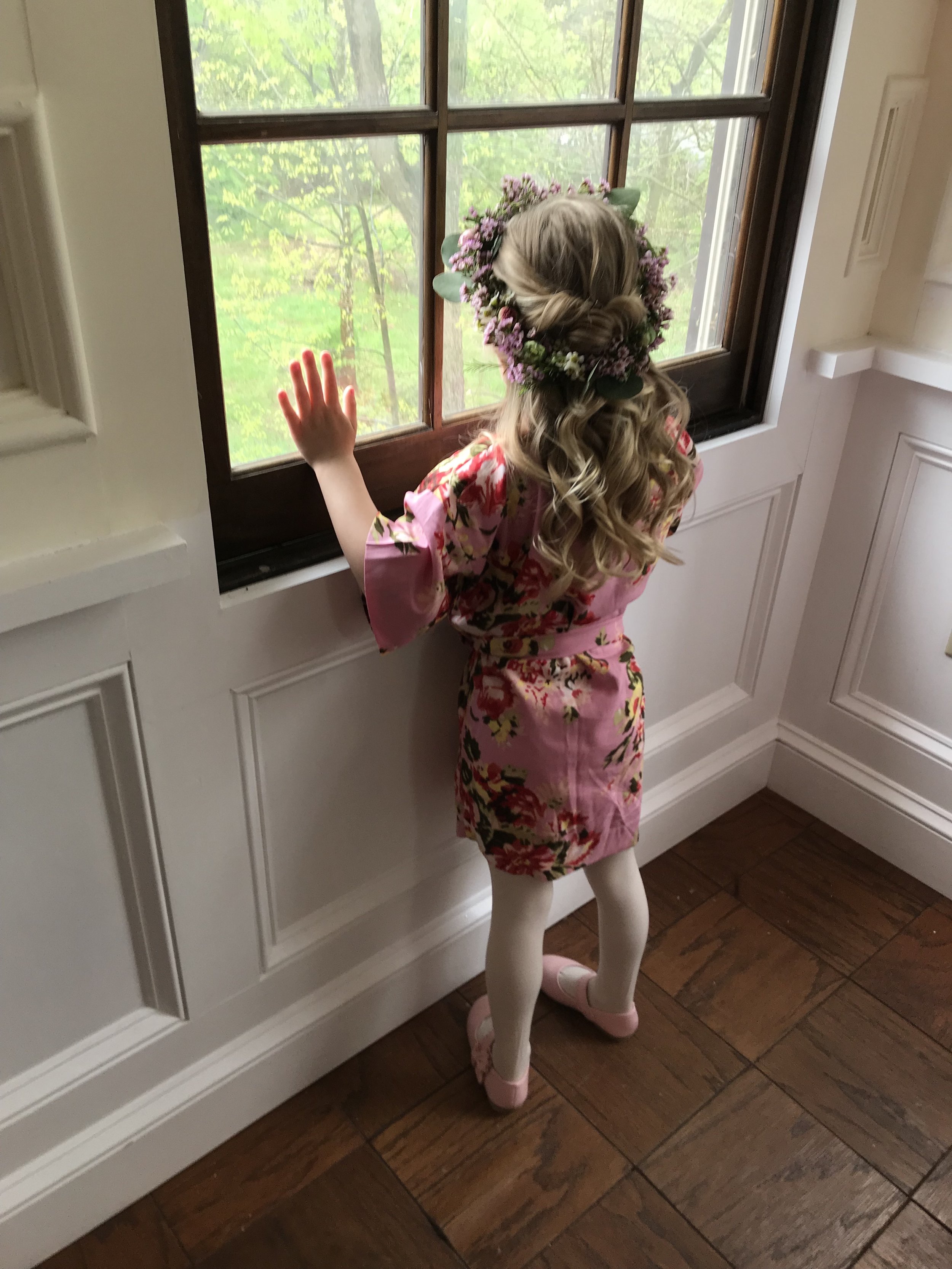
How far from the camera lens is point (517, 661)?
1.15m

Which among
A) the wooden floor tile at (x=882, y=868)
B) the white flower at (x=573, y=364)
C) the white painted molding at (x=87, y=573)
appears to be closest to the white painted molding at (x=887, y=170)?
the white flower at (x=573, y=364)

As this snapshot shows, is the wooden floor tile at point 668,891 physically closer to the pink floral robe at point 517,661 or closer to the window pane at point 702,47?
the pink floral robe at point 517,661

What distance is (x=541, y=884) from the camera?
1.24m

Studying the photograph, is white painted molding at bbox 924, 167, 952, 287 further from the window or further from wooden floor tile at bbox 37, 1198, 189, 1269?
wooden floor tile at bbox 37, 1198, 189, 1269

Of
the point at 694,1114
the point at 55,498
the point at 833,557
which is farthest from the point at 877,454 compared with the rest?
the point at 55,498

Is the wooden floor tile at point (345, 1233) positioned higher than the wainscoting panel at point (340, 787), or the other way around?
the wainscoting panel at point (340, 787)

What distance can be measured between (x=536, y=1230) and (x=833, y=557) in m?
1.17

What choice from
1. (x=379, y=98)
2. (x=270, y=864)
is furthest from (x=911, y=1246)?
(x=379, y=98)

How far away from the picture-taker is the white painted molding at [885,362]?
1.48 m

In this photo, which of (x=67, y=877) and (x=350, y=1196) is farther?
(x=350, y=1196)

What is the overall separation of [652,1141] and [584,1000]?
212 millimetres

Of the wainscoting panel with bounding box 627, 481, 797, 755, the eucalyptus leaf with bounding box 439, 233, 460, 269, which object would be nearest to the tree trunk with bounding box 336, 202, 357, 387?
the eucalyptus leaf with bounding box 439, 233, 460, 269

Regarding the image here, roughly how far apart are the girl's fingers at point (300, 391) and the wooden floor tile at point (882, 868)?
135 centimetres

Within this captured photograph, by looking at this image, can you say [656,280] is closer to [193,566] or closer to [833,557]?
[193,566]
